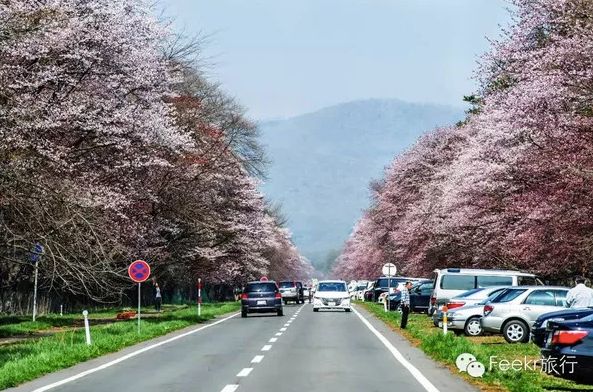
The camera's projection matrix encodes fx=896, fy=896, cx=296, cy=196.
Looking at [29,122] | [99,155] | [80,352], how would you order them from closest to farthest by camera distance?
1. [80,352]
2. [29,122]
3. [99,155]

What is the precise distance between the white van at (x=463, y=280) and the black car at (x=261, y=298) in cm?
992

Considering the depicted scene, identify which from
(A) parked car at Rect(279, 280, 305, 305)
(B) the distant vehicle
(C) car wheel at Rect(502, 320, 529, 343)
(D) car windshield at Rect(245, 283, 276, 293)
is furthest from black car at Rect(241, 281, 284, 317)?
(A) parked car at Rect(279, 280, 305, 305)

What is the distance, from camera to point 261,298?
136 ft

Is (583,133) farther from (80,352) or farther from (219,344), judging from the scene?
(80,352)

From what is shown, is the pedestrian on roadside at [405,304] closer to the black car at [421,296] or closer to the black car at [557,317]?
the black car at [557,317]

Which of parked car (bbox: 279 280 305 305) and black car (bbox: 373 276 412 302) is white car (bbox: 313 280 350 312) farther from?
parked car (bbox: 279 280 305 305)

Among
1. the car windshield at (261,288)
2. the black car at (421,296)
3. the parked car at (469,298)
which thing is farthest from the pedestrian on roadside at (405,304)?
the black car at (421,296)

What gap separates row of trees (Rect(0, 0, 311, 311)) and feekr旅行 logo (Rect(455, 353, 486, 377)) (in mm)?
8271

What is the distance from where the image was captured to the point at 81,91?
26891 millimetres

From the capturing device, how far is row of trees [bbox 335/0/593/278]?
28.6 metres

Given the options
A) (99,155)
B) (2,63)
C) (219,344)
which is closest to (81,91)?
(99,155)

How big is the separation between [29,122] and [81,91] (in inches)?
242

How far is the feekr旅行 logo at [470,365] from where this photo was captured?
15.0 m

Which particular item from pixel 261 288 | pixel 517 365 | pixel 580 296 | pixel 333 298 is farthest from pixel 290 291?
pixel 517 365
